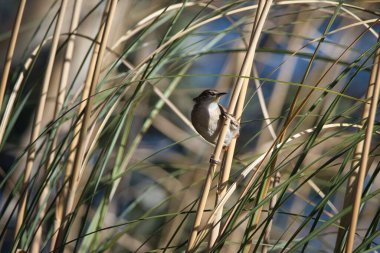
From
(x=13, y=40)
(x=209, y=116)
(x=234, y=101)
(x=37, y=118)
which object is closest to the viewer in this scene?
(x=234, y=101)

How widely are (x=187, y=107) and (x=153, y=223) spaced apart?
0.72 metres

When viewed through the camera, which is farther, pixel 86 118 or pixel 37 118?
pixel 37 118

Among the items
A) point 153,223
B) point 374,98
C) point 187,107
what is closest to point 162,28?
point 187,107

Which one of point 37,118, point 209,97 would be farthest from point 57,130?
point 209,97

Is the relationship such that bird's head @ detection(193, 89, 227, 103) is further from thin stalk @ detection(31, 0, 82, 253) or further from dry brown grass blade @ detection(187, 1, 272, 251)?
dry brown grass blade @ detection(187, 1, 272, 251)

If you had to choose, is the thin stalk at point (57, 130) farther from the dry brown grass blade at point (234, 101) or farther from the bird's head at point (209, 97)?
the bird's head at point (209, 97)

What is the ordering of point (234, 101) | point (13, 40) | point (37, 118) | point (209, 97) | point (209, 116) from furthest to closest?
1. point (209, 97)
2. point (209, 116)
3. point (37, 118)
4. point (13, 40)
5. point (234, 101)

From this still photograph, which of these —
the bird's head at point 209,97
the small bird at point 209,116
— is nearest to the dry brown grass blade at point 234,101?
the small bird at point 209,116

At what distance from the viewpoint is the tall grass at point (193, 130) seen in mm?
1354

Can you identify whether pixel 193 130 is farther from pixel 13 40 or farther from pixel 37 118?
pixel 13 40

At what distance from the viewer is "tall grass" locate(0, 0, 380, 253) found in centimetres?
135

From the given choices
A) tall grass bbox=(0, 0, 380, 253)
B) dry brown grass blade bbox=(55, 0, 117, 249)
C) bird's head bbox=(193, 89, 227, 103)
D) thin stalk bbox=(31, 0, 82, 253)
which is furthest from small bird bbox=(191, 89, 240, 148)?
dry brown grass blade bbox=(55, 0, 117, 249)

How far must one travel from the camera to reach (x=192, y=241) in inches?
52.7

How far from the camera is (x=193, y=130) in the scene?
8.61 feet
